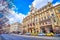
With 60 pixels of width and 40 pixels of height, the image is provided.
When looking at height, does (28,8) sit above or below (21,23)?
above

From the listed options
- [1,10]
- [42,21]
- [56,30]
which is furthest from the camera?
[1,10]

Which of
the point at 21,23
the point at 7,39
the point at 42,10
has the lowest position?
the point at 7,39

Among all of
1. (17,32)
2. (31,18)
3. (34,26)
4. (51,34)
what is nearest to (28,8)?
(31,18)

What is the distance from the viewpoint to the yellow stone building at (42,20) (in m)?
2.81

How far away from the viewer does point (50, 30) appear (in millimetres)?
2807

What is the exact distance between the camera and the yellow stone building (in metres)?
2.81

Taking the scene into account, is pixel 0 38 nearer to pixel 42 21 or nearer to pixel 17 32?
pixel 17 32

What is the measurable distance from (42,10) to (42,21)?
0.31 m

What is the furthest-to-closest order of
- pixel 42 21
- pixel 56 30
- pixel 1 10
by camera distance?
pixel 1 10 < pixel 42 21 < pixel 56 30

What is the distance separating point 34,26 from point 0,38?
1.03 metres

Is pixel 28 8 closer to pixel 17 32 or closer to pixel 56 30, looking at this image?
pixel 17 32

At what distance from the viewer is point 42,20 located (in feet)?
9.75

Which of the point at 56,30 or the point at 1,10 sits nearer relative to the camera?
the point at 56,30

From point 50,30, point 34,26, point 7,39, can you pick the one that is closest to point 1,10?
point 7,39
